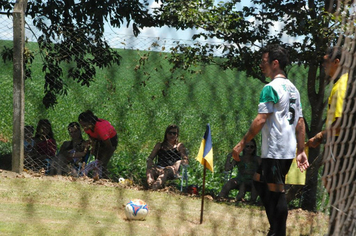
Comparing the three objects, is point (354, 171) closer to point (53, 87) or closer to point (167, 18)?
point (167, 18)

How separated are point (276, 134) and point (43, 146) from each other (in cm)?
388

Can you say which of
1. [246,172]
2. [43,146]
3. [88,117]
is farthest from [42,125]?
[246,172]

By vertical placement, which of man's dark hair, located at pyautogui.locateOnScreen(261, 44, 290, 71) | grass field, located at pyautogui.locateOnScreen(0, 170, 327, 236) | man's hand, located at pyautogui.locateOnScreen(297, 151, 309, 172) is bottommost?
grass field, located at pyautogui.locateOnScreen(0, 170, 327, 236)

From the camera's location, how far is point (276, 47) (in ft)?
13.8

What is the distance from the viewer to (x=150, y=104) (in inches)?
273

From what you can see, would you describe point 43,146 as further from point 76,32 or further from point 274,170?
point 274,170

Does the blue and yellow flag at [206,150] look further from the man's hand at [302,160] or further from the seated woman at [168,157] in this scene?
the seated woman at [168,157]

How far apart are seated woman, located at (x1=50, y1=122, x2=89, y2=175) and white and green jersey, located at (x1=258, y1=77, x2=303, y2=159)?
347 centimetres

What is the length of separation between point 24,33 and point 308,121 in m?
4.01

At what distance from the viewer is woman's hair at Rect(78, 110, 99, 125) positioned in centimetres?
692

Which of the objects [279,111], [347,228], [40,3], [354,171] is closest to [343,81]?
[279,111]

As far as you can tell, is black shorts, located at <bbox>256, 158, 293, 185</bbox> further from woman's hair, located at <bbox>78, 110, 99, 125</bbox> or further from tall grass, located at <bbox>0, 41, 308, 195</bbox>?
woman's hair, located at <bbox>78, 110, 99, 125</bbox>

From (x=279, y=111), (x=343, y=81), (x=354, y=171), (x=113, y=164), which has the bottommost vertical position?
(x=113, y=164)

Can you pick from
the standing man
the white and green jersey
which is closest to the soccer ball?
the standing man
